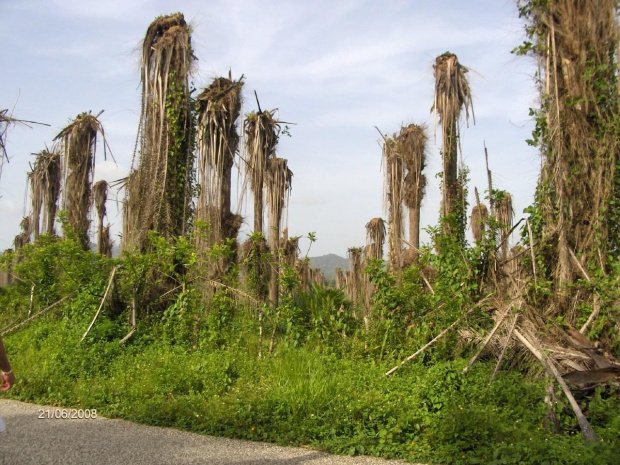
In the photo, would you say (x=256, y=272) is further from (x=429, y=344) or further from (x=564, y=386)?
(x=564, y=386)

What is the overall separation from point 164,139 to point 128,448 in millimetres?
7831

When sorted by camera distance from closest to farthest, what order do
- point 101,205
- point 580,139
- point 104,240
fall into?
1. point 580,139
2. point 104,240
3. point 101,205

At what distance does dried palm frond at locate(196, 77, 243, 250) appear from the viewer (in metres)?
13.3

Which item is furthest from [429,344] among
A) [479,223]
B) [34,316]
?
[34,316]

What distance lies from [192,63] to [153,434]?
8664 millimetres

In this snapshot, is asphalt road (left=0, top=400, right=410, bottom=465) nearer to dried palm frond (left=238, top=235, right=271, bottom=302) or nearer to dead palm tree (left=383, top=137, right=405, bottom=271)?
dried palm frond (left=238, top=235, right=271, bottom=302)

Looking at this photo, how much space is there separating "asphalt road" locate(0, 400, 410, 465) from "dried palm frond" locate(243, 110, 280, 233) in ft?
32.9

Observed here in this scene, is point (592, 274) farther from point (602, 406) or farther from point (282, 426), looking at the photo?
point (282, 426)

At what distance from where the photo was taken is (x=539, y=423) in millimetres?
5852

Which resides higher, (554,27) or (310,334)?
(554,27)

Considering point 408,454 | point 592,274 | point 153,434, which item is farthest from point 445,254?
point 153,434

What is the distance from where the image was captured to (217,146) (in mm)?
13672

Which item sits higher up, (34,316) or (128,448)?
(34,316)

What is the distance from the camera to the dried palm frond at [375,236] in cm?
2409
